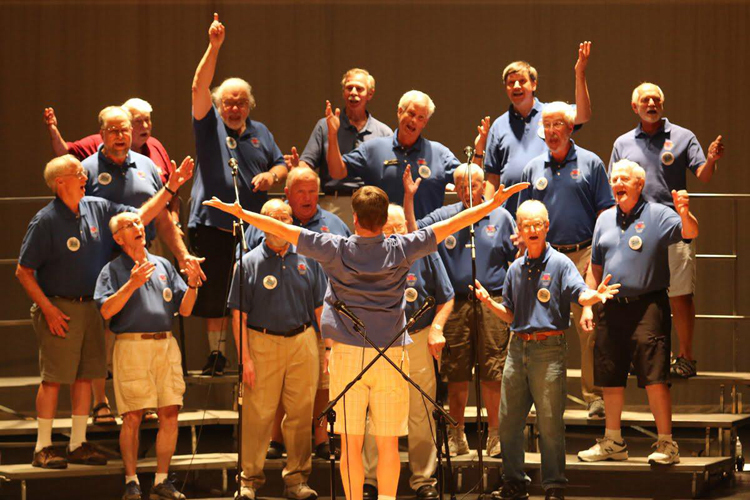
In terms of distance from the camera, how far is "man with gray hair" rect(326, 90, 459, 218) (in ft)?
19.9

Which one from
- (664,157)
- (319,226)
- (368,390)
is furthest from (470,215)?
(664,157)

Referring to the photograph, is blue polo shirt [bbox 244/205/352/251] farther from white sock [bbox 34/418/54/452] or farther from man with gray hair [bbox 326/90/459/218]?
white sock [bbox 34/418/54/452]

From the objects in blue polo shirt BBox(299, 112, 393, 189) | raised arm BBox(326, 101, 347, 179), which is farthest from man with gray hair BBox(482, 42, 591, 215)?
raised arm BBox(326, 101, 347, 179)

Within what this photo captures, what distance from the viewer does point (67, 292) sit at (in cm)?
566

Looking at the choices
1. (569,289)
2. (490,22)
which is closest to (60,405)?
(569,289)

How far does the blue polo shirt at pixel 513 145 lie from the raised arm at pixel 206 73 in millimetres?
1914

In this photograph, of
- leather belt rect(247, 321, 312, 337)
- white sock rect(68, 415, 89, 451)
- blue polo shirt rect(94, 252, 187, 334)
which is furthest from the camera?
white sock rect(68, 415, 89, 451)

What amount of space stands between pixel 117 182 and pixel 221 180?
64 centimetres

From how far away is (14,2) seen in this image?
833cm

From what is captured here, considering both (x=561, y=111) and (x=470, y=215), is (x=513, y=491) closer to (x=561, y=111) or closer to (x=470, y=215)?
(x=470, y=215)

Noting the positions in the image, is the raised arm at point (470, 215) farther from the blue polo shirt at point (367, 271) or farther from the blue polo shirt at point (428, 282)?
the blue polo shirt at point (428, 282)

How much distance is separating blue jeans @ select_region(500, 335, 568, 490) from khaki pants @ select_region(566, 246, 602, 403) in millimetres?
853

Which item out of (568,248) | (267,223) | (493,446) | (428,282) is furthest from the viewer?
(568,248)

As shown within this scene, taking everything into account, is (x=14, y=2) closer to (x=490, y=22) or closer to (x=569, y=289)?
(x=490, y=22)
